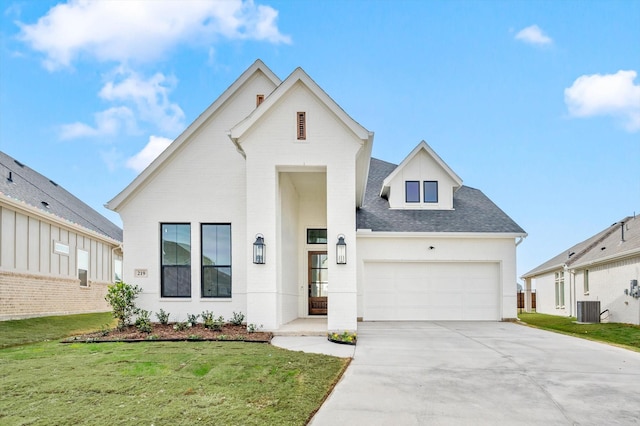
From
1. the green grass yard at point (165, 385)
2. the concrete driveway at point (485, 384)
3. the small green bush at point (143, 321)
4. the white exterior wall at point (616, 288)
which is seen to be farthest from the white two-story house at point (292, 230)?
the white exterior wall at point (616, 288)

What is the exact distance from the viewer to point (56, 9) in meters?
14.7

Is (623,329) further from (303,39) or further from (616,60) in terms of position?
(303,39)

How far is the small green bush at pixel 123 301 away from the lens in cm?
1230

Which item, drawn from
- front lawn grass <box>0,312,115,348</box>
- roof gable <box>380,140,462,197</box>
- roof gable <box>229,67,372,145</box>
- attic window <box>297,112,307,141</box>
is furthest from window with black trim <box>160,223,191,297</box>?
roof gable <box>380,140,462,197</box>

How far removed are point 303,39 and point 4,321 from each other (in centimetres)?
1265

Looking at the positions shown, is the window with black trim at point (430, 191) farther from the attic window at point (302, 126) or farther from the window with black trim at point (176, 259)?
the window with black trim at point (176, 259)

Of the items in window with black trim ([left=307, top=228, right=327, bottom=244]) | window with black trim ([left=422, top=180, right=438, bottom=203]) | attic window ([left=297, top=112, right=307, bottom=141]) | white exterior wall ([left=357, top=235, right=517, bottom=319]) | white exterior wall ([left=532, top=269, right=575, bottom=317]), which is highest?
attic window ([left=297, top=112, right=307, bottom=141])

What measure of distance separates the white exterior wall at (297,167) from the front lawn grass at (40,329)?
498 cm

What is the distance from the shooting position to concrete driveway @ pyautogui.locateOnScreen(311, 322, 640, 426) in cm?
540

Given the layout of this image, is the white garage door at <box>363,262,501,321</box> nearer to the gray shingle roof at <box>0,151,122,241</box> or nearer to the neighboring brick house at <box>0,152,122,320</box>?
the neighboring brick house at <box>0,152,122,320</box>

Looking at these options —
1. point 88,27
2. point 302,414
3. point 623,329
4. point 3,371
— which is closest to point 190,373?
point 302,414

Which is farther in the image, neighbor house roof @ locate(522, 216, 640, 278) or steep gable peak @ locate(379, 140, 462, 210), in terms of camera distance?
steep gable peak @ locate(379, 140, 462, 210)

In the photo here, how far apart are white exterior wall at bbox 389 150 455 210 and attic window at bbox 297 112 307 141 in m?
7.10

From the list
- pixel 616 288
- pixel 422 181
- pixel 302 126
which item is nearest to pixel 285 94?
pixel 302 126
